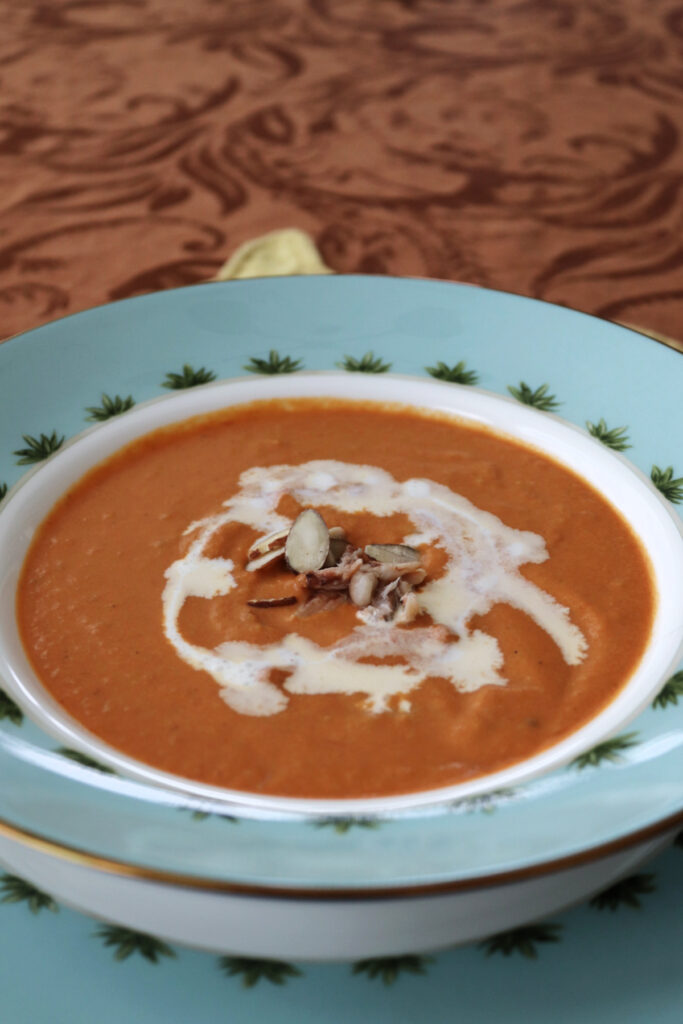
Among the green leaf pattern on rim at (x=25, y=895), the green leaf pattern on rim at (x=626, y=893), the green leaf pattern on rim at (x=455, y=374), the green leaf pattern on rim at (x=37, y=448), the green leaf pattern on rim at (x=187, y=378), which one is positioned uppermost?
the green leaf pattern on rim at (x=455, y=374)

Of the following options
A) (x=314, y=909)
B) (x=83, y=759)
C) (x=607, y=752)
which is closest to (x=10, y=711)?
(x=83, y=759)

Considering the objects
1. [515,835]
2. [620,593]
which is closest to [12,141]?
[620,593]

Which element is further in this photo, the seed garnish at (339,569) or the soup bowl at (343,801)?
the seed garnish at (339,569)

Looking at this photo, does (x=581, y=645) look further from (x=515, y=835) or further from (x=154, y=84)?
(x=154, y=84)

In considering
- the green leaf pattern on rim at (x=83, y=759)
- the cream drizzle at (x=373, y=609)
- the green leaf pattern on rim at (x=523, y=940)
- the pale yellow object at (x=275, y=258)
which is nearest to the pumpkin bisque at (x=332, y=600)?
the cream drizzle at (x=373, y=609)

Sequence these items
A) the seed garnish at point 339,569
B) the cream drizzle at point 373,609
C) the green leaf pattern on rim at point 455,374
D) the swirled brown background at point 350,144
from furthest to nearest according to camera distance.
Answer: the swirled brown background at point 350,144, the green leaf pattern on rim at point 455,374, the seed garnish at point 339,569, the cream drizzle at point 373,609

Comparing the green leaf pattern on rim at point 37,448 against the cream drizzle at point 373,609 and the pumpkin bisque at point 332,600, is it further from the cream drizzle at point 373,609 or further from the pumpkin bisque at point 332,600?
the cream drizzle at point 373,609

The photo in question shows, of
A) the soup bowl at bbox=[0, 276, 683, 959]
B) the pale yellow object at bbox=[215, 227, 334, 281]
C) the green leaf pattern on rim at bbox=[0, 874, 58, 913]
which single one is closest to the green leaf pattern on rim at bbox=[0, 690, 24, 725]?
the soup bowl at bbox=[0, 276, 683, 959]

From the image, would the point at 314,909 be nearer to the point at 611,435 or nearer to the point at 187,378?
the point at 611,435
